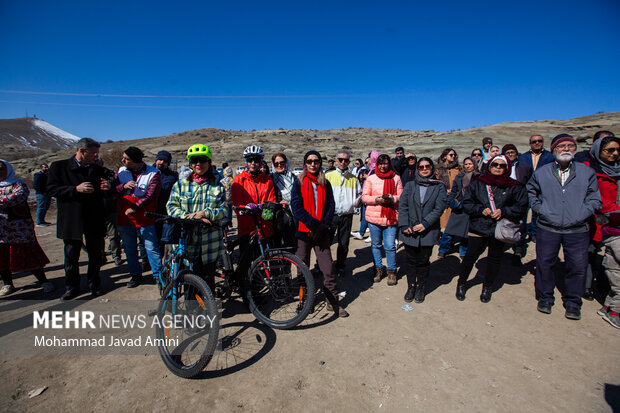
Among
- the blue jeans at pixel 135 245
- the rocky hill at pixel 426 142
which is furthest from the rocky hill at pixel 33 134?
the blue jeans at pixel 135 245

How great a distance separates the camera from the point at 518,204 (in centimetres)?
369

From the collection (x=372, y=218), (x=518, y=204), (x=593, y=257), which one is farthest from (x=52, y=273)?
(x=593, y=257)

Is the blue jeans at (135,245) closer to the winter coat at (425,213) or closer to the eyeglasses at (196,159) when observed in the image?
the eyeglasses at (196,159)

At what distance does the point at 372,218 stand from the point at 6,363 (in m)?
4.79

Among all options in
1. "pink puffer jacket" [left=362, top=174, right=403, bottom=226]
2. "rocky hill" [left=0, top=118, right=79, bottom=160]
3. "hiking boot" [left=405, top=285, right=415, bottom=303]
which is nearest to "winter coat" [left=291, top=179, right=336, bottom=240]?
"pink puffer jacket" [left=362, top=174, right=403, bottom=226]

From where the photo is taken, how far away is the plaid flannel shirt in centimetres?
316

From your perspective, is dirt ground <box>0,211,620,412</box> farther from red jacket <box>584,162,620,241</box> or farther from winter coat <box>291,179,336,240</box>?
red jacket <box>584,162,620,241</box>

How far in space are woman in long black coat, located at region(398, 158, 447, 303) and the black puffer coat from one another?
407 millimetres

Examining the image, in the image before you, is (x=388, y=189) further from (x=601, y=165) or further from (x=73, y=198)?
(x=73, y=198)

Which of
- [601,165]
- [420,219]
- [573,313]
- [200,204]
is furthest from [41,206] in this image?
[601,165]

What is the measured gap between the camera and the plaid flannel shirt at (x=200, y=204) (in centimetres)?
316

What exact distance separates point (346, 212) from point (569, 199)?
2.98 m

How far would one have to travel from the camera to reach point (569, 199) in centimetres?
345

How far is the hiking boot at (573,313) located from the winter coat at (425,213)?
6.14ft
